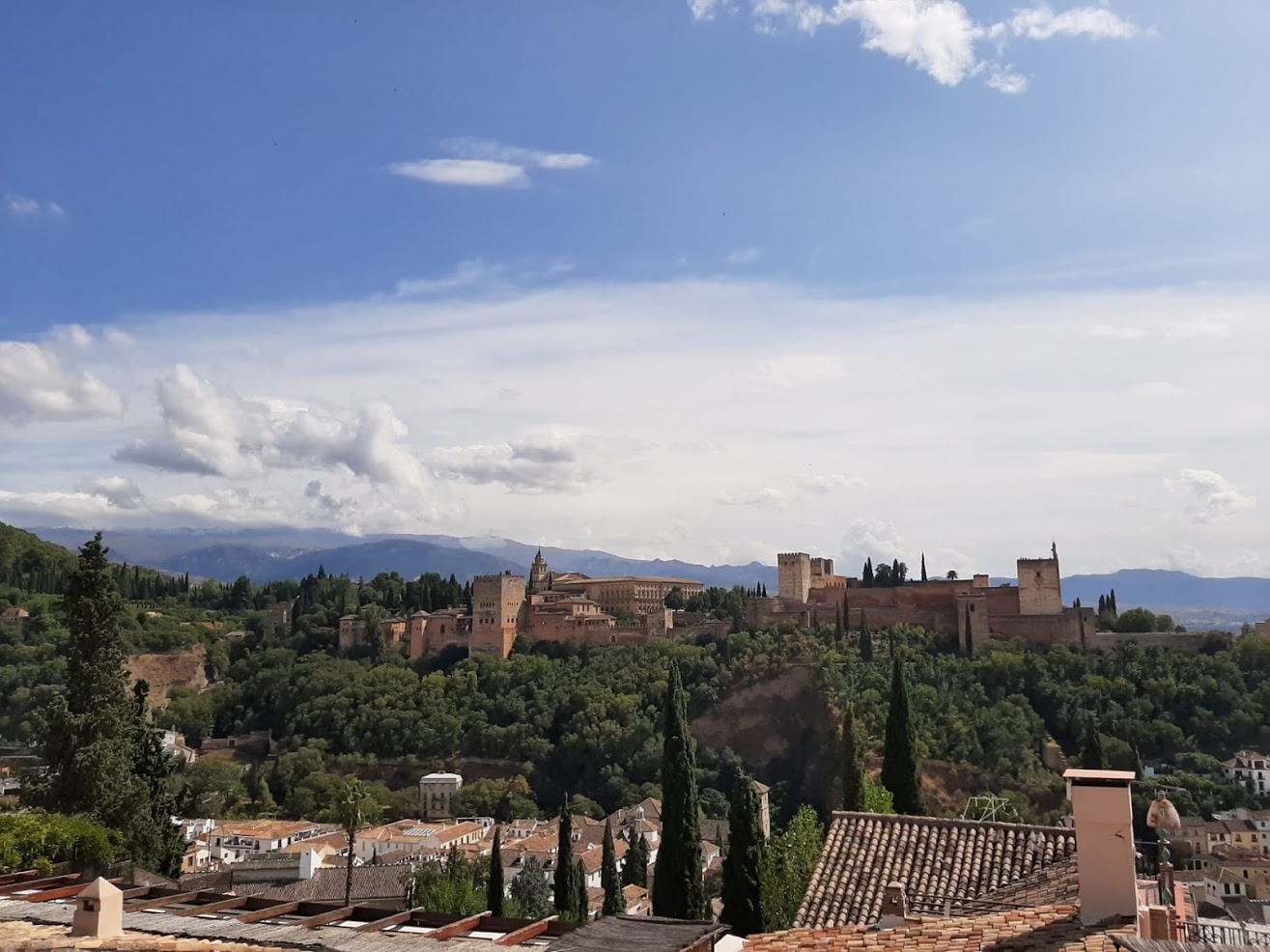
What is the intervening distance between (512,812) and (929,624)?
2428cm

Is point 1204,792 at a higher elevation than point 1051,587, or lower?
lower

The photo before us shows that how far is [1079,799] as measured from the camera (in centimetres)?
617

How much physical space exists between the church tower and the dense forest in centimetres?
1171

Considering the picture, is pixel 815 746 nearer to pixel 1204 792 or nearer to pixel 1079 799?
pixel 1204 792

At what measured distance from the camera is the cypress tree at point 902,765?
74.4 ft

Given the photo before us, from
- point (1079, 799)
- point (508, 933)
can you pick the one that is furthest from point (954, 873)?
point (508, 933)

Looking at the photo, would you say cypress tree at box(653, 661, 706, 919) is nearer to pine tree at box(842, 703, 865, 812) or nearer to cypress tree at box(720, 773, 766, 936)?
cypress tree at box(720, 773, 766, 936)

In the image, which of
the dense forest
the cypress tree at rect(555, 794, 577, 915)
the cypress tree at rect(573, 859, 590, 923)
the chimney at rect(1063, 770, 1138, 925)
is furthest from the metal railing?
the dense forest

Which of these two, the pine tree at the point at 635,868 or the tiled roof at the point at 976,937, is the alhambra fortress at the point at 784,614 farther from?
the tiled roof at the point at 976,937

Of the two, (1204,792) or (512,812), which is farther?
(512,812)

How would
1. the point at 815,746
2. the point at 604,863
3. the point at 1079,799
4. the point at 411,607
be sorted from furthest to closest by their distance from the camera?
1. the point at 411,607
2. the point at 815,746
3. the point at 604,863
4. the point at 1079,799

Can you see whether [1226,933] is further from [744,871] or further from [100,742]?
[100,742]

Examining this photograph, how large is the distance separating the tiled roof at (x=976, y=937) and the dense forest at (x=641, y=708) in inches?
1170

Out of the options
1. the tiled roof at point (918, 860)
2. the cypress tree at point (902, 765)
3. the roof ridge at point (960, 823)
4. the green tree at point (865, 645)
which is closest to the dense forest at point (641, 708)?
the green tree at point (865, 645)
